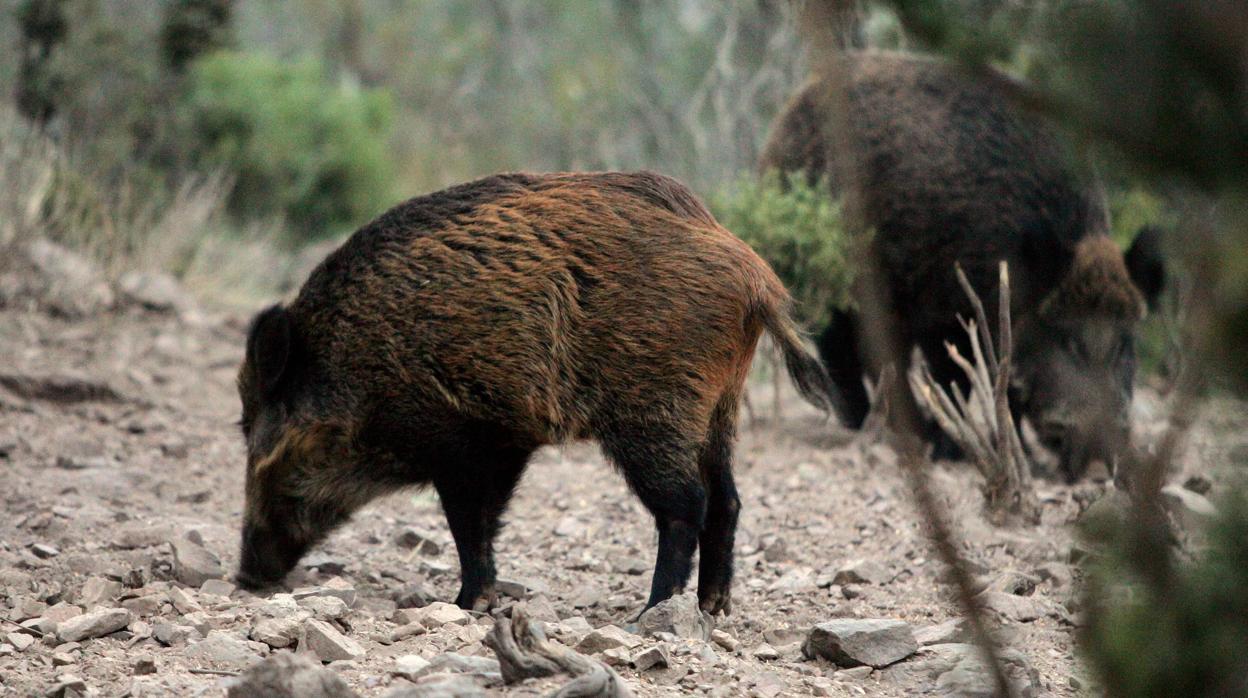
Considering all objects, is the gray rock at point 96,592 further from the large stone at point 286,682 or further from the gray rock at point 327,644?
the large stone at point 286,682

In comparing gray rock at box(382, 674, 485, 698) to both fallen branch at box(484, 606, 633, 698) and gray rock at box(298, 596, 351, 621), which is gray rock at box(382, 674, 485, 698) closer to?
fallen branch at box(484, 606, 633, 698)

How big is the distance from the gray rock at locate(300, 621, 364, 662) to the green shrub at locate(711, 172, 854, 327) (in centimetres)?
444

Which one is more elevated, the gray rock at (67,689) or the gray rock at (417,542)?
the gray rock at (67,689)

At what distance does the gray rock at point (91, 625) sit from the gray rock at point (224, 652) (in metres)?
0.37

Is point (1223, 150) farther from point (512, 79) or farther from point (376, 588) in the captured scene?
point (512, 79)

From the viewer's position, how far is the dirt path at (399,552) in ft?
13.3

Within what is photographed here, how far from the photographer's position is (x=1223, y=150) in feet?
6.17

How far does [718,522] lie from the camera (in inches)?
201

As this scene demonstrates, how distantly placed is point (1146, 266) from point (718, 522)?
14.4 feet

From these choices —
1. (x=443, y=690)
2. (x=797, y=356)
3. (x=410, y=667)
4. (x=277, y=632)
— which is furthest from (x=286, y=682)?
(x=797, y=356)

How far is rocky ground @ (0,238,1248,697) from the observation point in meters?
3.91

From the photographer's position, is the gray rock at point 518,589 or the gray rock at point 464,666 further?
the gray rock at point 518,589

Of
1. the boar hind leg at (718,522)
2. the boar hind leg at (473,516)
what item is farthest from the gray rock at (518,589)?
the boar hind leg at (718,522)

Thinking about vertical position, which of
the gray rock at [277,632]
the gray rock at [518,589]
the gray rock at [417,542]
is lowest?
the gray rock at [417,542]
